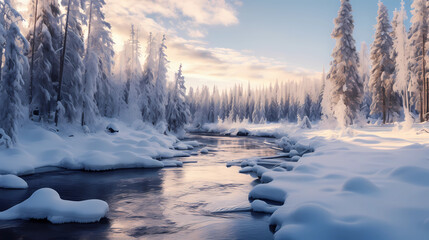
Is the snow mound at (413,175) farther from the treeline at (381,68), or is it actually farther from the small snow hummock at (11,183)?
the treeline at (381,68)

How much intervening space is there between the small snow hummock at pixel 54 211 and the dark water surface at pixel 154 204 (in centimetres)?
22

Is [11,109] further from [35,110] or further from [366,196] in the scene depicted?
[366,196]

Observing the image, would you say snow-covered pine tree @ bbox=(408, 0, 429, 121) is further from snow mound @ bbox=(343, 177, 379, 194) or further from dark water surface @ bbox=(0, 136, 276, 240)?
snow mound @ bbox=(343, 177, 379, 194)

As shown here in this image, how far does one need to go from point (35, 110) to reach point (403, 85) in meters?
27.9

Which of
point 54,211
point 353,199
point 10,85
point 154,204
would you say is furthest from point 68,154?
point 353,199

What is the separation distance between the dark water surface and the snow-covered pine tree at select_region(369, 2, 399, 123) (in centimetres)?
2741

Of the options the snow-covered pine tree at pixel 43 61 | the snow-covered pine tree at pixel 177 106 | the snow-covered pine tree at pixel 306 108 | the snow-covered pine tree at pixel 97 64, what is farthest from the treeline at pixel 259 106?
the snow-covered pine tree at pixel 43 61

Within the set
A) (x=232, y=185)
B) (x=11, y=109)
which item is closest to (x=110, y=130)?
(x=11, y=109)

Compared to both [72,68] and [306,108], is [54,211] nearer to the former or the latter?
[72,68]

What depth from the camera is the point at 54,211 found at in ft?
24.4

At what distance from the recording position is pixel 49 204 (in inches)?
298

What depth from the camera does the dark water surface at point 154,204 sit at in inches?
267

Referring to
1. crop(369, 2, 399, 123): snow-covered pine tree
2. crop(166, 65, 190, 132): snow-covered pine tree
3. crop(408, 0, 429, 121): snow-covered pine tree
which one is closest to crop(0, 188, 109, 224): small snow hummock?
crop(408, 0, 429, 121): snow-covered pine tree

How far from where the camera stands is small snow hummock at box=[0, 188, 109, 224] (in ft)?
24.2
